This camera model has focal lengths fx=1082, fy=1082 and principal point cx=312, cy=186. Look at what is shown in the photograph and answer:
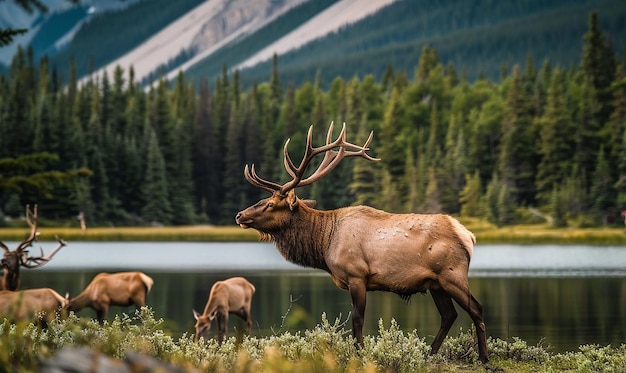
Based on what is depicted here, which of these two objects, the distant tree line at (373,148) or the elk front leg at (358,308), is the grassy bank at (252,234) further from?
the elk front leg at (358,308)

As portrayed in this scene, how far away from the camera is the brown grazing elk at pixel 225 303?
18562 millimetres

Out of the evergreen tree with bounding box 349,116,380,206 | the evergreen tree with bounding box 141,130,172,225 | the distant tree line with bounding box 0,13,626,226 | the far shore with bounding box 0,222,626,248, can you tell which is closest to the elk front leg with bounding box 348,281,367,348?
the far shore with bounding box 0,222,626,248

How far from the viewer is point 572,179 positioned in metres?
88.8

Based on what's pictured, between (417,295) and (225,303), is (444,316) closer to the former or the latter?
(225,303)

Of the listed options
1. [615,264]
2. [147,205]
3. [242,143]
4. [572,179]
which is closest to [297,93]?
[242,143]

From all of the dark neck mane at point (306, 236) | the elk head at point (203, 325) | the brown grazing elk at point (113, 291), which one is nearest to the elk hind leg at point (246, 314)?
the elk head at point (203, 325)

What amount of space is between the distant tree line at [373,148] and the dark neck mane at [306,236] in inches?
2553

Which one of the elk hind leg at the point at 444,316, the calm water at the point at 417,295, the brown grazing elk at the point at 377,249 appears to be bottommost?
the calm water at the point at 417,295

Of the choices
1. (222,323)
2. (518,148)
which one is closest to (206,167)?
(518,148)

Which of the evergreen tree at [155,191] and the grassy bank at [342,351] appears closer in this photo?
the grassy bank at [342,351]

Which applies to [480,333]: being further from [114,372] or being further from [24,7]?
[114,372]

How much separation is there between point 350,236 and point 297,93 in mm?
129019

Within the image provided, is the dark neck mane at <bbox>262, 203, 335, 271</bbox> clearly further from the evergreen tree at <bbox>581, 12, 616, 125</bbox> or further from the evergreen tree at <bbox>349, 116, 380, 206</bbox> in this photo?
the evergreen tree at <bbox>581, 12, 616, 125</bbox>

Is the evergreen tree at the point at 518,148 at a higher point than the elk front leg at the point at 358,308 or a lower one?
higher
